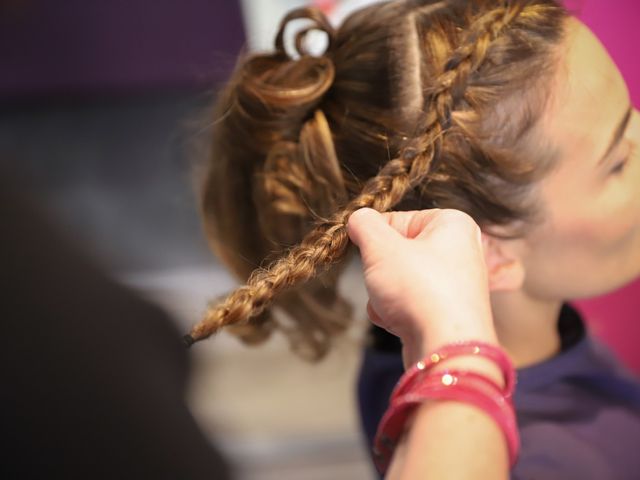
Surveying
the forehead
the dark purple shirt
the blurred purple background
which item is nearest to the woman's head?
the forehead

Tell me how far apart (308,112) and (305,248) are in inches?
9.5

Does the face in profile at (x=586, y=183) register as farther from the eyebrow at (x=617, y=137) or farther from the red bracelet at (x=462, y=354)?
the red bracelet at (x=462, y=354)

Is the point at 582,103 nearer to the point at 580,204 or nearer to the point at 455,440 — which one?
the point at 580,204

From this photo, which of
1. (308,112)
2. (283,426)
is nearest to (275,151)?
(308,112)

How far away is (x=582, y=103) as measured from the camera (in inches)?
28.0

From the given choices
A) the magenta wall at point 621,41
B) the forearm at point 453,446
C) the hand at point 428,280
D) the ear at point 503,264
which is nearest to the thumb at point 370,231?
the hand at point 428,280

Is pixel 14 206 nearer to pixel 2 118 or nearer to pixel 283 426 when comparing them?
pixel 283 426

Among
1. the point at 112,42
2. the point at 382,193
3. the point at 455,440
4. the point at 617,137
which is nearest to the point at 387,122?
the point at 382,193

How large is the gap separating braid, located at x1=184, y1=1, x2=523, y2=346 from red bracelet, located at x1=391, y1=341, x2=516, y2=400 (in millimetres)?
126

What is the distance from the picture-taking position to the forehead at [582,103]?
71 cm

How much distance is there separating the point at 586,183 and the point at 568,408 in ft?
0.88

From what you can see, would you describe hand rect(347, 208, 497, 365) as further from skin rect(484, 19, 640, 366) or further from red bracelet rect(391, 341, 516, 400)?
skin rect(484, 19, 640, 366)

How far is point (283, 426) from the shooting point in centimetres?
167

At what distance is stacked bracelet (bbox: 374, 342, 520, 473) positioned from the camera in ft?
1.57
